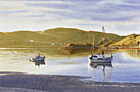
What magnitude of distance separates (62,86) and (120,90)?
14.9 feet

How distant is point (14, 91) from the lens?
1377 centimetres

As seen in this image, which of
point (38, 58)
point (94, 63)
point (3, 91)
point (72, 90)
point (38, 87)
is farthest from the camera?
point (38, 58)

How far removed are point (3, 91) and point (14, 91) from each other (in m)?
0.72

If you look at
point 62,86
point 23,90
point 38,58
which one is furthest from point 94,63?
point 23,90

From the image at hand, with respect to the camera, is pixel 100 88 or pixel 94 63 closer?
pixel 100 88

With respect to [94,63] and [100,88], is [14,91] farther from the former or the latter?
[94,63]

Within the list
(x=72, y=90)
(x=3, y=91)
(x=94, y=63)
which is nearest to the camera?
(x=3, y=91)

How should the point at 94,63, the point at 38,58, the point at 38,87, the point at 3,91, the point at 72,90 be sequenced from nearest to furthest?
the point at 3,91 → the point at 72,90 → the point at 38,87 → the point at 94,63 → the point at 38,58

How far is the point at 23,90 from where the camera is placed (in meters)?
14.2

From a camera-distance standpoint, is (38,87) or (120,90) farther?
(38,87)

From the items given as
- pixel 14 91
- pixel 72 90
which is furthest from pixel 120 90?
pixel 14 91

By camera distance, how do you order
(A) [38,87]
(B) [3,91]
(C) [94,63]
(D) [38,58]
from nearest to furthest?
(B) [3,91] → (A) [38,87] → (C) [94,63] → (D) [38,58]

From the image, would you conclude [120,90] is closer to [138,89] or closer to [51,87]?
[138,89]

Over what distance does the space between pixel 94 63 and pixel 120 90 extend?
2474cm
